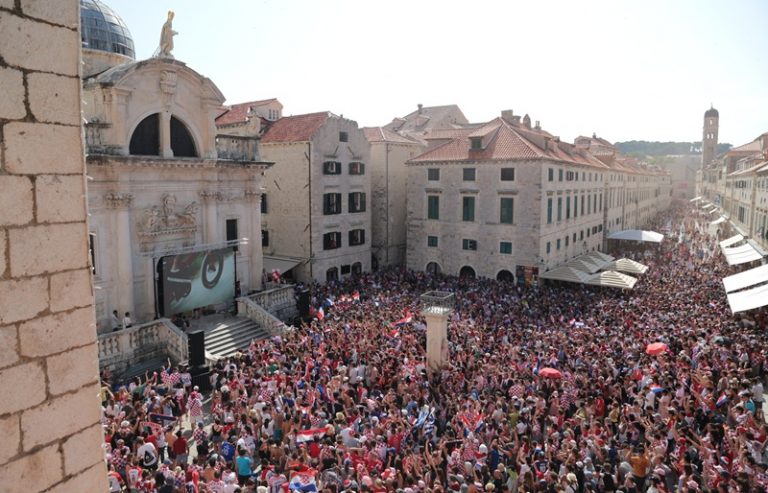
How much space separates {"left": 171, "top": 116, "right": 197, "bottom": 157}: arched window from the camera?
24.8 metres

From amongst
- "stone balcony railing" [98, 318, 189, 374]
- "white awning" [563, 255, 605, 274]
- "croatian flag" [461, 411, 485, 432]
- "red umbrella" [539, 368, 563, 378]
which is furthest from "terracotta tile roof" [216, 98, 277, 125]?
"croatian flag" [461, 411, 485, 432]

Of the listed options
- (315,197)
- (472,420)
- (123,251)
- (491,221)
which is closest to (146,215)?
(123,251)

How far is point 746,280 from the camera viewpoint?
86.2 feet

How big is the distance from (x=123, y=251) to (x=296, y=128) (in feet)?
55.2

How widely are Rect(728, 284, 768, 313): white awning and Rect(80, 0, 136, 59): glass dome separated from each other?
30.9 meters

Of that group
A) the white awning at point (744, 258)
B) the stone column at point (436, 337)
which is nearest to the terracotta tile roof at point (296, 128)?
the stone column at point (436, 337)

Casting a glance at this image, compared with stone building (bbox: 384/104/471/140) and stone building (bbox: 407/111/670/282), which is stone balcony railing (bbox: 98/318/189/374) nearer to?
stone building (bbox: 407/111/670/282)

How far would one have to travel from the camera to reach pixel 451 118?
6209 cm

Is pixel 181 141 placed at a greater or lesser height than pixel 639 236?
greater

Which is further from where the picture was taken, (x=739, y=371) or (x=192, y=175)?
(x=192, y=175)

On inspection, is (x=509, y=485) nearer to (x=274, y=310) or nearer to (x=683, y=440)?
(x=683, y=440)

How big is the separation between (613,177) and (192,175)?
151 ft

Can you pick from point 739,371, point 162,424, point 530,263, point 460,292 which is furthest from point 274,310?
point 739,371

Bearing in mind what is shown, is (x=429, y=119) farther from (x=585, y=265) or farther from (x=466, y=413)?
(x=466, y=413)
